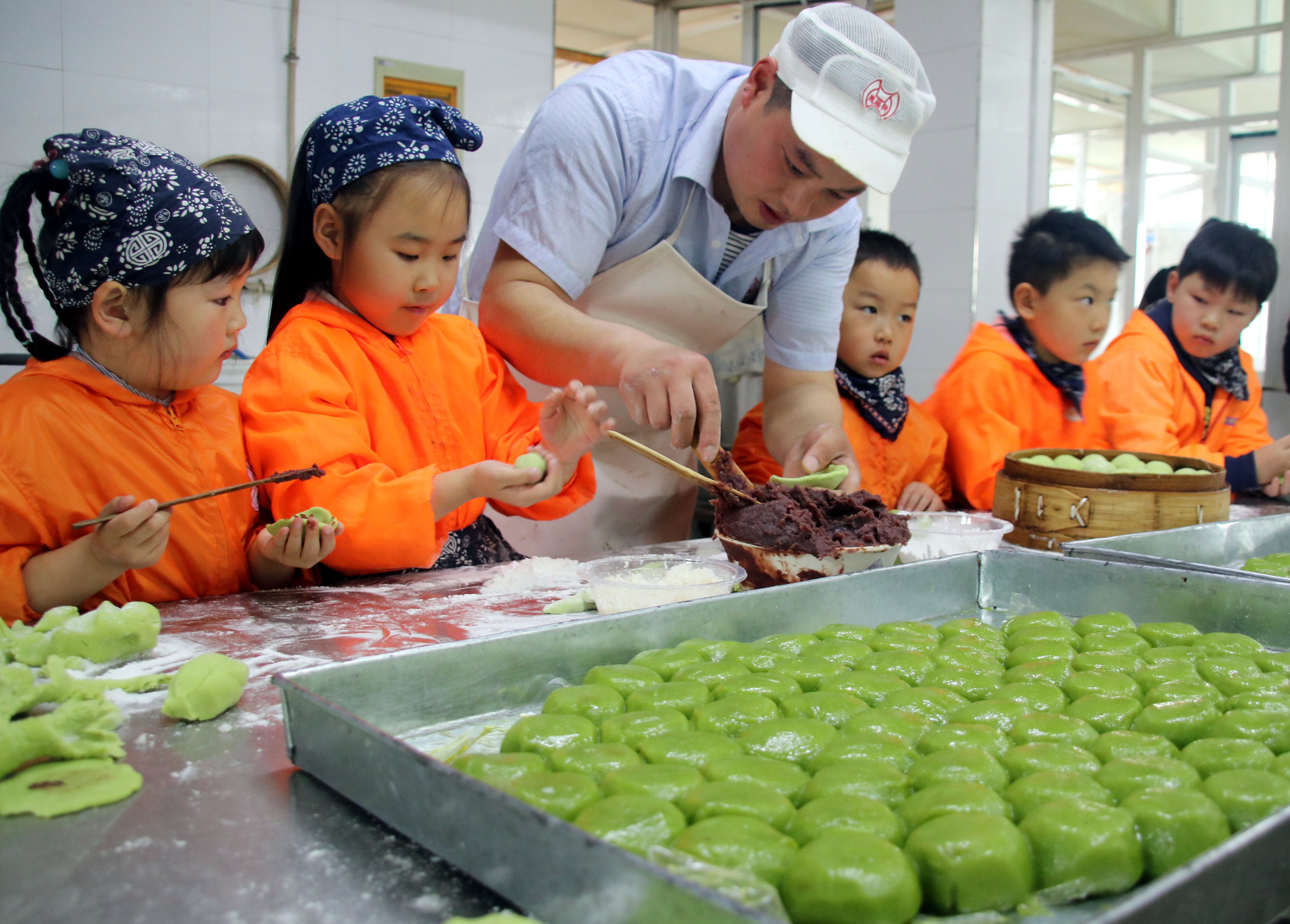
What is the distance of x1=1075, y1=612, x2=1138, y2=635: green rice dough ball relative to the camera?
1444 millimetres

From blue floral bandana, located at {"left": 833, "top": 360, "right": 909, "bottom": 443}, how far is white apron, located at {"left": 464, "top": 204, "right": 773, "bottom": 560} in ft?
2.18

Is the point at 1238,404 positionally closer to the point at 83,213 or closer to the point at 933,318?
the point at 933,318

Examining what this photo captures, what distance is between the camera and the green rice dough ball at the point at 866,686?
1150 millimetres

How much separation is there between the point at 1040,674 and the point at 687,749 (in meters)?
0.56

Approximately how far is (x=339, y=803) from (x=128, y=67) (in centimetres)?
396

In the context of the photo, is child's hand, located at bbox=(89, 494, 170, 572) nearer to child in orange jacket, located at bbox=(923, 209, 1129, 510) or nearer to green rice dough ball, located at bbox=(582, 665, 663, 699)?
green rice dough ball, located at bbox=(582, 665, 663, 699)

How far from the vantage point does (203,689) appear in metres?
1.05

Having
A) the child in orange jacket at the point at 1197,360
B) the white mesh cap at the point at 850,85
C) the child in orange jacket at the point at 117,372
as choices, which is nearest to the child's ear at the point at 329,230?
the child in orange jacket at the point at 117,372

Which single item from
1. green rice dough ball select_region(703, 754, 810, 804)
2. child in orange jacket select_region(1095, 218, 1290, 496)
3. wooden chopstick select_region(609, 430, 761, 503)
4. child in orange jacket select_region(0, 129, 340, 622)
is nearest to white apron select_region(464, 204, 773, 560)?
wooden chopstick select_region(609, 430, 761, 503)

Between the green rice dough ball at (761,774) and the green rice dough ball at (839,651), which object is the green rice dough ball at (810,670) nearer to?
the green rice dough ball at (839,651)

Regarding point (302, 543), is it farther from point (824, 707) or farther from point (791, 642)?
point (824, 707)

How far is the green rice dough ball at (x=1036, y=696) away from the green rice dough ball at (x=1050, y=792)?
8.1 inches

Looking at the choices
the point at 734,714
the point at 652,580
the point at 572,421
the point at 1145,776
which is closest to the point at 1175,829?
the point at 1145,776

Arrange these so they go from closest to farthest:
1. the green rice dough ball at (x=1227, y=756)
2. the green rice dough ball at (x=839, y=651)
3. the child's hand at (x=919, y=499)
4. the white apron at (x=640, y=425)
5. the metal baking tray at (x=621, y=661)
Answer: the metal baking tray at (x=621, y=661) → the green rice dough ball at (x=1227, y=756) → the green rice dough ball at (x=839, y=651) → the white apron at (x=640, y=425) → the child's hand at (x=919, y=499)
